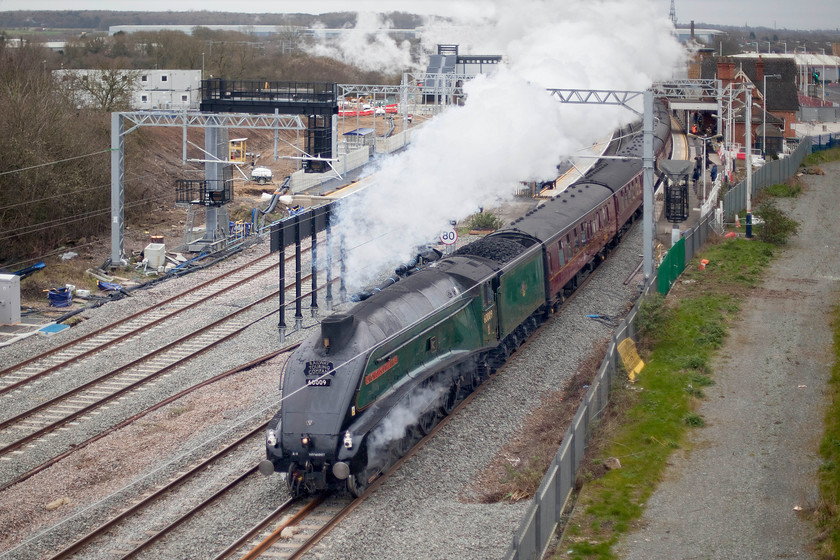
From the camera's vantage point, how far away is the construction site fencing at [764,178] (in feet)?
134

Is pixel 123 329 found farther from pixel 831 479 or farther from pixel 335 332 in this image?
pixel 831 479

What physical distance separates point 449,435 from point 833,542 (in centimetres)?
729

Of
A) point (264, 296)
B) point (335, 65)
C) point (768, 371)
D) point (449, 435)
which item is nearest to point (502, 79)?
point (264, 296)

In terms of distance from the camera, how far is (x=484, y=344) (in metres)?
20.3

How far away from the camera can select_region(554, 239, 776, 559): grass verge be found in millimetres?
14328

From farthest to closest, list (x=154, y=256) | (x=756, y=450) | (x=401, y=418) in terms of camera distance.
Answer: (x=154, y=256)
(x=756, y=450)
(x=401, y=418)

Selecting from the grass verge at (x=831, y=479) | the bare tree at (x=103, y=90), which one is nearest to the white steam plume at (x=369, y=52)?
the bare tree at (x=103, y=90)

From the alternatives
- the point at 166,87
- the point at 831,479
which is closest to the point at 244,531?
the point at 831,479

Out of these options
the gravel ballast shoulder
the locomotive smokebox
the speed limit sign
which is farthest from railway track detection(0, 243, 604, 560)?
the speed limit sign

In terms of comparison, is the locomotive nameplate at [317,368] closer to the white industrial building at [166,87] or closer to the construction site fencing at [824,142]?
the white industrial building at [166,87]

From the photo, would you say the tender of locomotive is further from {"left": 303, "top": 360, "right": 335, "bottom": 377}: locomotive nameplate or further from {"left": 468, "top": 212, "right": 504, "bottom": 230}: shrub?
{"left": 468, "top": 212, "right": 504, "bottom": 230}: shrub

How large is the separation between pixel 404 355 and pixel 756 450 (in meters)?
6.66

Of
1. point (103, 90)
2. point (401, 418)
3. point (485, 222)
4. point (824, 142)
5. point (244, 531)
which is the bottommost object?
point (244, 531)

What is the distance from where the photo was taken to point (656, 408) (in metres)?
19.2
